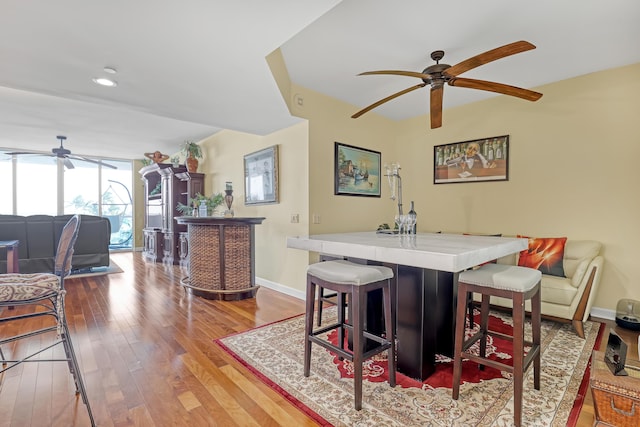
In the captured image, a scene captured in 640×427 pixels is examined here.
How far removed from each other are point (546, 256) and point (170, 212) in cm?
617

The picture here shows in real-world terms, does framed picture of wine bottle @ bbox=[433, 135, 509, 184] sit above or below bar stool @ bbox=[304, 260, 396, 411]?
above

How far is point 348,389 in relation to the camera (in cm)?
187

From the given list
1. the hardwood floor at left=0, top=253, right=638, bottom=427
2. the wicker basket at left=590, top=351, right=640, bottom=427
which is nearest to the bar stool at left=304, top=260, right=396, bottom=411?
the hardwood floor at left=0, top=253, right=638, bottom=427

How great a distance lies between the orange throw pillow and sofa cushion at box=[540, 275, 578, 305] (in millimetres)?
196

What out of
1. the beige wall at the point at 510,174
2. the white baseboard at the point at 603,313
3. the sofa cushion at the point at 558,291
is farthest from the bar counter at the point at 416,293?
the white baseboard at the point at 603,313

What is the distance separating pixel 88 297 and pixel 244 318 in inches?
90.0

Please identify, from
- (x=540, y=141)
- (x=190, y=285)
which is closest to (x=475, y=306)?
(x=540, y=141)

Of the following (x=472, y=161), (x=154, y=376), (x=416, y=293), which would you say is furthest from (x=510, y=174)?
(x=154, y=376)

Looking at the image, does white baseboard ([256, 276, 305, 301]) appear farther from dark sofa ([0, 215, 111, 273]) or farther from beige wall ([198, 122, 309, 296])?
dark sofa ([0, 215, 111, 273])

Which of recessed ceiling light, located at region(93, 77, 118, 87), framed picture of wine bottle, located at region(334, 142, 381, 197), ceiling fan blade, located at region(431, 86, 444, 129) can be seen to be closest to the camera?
ceiling fan blade, located at region(431, 86, 444, 129)

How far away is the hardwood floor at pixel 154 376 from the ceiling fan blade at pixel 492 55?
2087 mm

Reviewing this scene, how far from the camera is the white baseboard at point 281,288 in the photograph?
12.5 ft

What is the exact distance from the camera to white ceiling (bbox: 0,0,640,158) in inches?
69.2

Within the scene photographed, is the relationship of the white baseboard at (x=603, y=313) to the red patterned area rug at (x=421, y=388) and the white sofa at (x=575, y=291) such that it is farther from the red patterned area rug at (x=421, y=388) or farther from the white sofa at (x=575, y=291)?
the red patterned area rug at (x=421, y=388)
